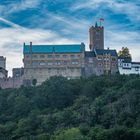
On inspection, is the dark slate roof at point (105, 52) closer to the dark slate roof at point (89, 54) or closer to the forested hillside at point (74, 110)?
the dark slate roof at point (89, 54)

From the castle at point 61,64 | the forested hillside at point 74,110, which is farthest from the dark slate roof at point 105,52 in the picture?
the forested hillside at point 74,110

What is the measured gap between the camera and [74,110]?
206 ft

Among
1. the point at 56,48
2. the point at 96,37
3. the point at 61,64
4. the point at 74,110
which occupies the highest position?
the point at 96,37

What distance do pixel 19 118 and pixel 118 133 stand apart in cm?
1722

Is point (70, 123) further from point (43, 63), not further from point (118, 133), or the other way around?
point (43, 63)

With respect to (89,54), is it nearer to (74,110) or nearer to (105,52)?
(105,52)

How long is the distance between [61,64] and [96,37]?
8273 mm

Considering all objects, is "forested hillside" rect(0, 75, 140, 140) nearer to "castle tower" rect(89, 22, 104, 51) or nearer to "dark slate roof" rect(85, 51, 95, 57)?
"dark slate roof" rect(85, 51, 95, 57)

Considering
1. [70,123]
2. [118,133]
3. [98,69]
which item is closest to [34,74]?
[98,69]

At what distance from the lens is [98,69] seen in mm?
78688

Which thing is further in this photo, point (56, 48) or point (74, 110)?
point (56, 48)

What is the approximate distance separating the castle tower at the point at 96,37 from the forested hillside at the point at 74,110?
10973 mm

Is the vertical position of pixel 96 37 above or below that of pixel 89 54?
above

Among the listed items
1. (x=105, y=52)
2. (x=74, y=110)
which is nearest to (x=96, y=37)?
(x=105, y=52)
